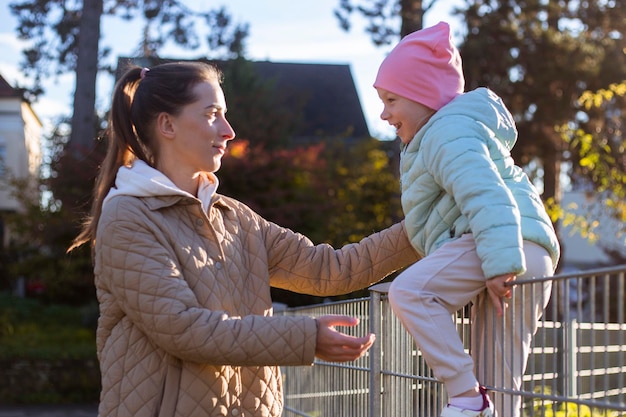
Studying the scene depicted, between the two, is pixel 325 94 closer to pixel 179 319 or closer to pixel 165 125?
pixel 165 125

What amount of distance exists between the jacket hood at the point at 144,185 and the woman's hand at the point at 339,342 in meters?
0.66

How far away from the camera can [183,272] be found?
3492 millimetres

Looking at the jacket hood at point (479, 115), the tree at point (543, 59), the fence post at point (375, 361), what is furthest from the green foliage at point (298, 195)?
the jacket hood at point (479, 115)

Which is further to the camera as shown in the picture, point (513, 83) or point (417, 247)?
point (513, 83)

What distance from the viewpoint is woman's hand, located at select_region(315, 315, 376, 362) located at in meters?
3.30

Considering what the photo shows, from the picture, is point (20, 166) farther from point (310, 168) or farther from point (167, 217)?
point (167, 217)

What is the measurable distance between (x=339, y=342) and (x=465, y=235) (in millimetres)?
519

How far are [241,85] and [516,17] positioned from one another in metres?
6.71

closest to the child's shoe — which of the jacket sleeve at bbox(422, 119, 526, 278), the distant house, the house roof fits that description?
the jacket sleeve at bbox(422, 119, 526, 278)

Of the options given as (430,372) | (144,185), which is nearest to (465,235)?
(430,372)

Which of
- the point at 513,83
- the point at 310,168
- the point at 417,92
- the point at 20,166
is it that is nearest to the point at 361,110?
the point at 513,83

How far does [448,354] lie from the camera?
3.20 meters

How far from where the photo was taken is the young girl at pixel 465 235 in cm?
312

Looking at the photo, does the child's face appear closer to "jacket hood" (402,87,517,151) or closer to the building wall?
"jacket hood" (402,87,517,151)
